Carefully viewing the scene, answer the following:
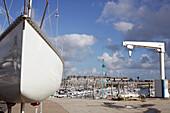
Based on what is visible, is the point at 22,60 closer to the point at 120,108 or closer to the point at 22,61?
the point at 22,61

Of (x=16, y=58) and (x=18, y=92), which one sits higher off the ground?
(x=16, y=58)

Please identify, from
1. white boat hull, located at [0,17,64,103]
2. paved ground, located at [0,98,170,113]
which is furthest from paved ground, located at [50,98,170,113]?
white boat hull, located at [0,17,64,103]

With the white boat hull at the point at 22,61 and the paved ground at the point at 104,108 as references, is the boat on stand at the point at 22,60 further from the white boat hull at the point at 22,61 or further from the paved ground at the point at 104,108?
the paved ground at the point at 104,108

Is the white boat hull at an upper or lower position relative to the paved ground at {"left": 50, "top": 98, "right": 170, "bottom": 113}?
upper

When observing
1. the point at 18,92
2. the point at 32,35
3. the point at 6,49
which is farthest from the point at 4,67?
the point at 32,35

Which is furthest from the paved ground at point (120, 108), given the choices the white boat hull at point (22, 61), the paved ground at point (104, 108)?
the white boat hull at point (22, 61)

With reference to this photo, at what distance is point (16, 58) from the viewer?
5332 millimetres

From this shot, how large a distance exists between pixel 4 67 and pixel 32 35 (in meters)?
1.43

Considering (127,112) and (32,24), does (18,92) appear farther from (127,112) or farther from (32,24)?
(127,112)

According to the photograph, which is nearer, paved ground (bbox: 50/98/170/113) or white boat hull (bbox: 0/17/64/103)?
white boat hull (bbox: 0/17/64/103)

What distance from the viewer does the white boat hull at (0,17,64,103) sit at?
5.27 m

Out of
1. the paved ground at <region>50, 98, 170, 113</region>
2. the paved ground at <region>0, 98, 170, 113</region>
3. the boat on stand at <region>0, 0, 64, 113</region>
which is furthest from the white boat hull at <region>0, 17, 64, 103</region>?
the paved ground at <region>50, 98, 170, 113</region>

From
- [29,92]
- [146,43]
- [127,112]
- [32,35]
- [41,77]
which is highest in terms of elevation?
[146,43]

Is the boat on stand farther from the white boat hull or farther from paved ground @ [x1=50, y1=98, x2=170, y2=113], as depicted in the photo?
paved ground @ [x1=50, y1=98, x2=170, y2=113]
